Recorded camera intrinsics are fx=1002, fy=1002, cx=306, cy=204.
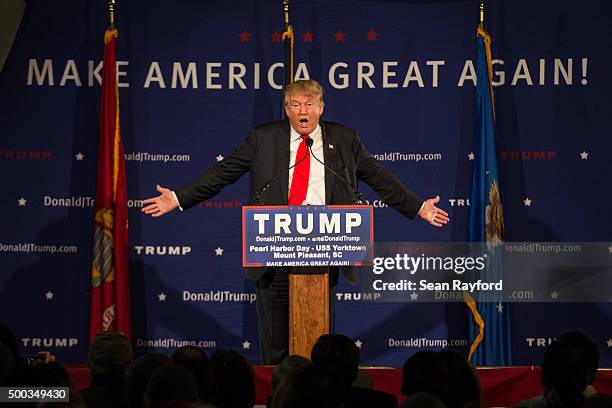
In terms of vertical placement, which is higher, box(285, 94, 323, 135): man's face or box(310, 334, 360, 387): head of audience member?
box(285, 94, 323, 135): man's face

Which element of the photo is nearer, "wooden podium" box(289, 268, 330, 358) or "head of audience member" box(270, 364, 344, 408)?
"head of audience member" box(270, 364, 344, 408)

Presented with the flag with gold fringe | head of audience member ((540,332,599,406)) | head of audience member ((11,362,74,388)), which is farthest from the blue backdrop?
head of audience member ((11,362,74,388))

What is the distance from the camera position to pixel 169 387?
3.03 meters

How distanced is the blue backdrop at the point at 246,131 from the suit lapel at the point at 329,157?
198 cm

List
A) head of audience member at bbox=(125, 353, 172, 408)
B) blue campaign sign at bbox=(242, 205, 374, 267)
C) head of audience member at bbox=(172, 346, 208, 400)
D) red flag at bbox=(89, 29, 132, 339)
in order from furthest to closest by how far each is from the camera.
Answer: red flag at bbox=(89, 29, 132, 339), blue campaign sign at bbox=(242, 205, 374, 267), head of audience member at bbox=(172, 346, 208, 400), head of audience member at bbox=(125, 353, 172, 408)

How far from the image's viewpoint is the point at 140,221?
7551 millimetres

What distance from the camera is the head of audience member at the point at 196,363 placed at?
384 centimetres

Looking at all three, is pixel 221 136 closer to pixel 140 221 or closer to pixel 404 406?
pixel 140 221

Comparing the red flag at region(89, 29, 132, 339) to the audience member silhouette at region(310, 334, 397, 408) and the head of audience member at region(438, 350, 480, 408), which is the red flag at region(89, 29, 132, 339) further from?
the head of audience member at region(438, 350, 480, 408)

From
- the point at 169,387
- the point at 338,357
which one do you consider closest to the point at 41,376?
the point at 169,387

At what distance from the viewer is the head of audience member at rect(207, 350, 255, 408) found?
11.7ft

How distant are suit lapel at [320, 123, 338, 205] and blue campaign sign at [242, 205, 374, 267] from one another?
0.43m

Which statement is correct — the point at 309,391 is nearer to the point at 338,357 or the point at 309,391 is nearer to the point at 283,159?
the point at 338,357

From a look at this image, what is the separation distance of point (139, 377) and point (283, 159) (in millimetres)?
2177
